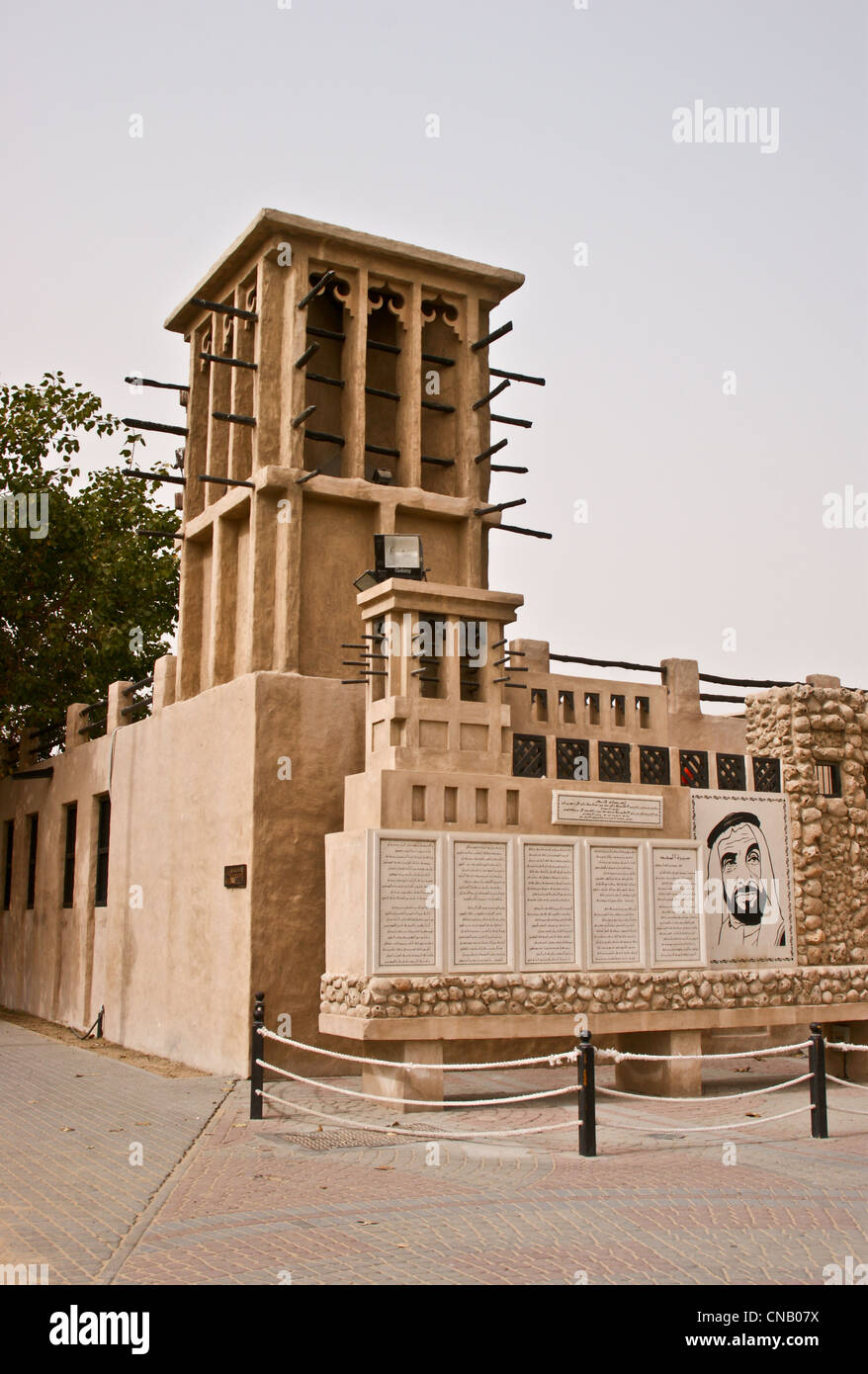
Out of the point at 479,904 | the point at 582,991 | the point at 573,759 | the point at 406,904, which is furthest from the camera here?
the point at 573,759

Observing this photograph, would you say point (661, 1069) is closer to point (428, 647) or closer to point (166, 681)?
point (428, 647)

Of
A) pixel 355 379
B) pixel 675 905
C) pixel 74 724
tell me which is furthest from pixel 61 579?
pixel 675 905

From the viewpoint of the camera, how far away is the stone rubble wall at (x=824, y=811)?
14.9 metres

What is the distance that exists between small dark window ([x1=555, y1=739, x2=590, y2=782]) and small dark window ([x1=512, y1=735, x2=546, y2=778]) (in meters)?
0.19

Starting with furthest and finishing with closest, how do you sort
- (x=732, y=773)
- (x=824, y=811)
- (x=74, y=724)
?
(x=74, y=724) < (x=824, y=811) < (x=732, y=773)

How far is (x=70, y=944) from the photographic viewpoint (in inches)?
787

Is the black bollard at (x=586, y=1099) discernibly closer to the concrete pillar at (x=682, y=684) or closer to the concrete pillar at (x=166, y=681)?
the concrete pillar at (x=682, y=684)

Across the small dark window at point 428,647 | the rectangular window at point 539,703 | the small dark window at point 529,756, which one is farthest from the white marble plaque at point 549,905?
the rectangular window at point 539,703

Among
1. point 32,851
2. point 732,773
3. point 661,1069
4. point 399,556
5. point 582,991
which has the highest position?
point 399,556

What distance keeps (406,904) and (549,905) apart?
152 centimetres

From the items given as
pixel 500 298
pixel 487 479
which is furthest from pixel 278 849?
pixel 500 298

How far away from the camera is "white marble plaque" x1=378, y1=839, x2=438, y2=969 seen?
11.1 m

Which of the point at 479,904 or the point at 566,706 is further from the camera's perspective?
the point at 566,706

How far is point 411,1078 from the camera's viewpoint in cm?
1095
